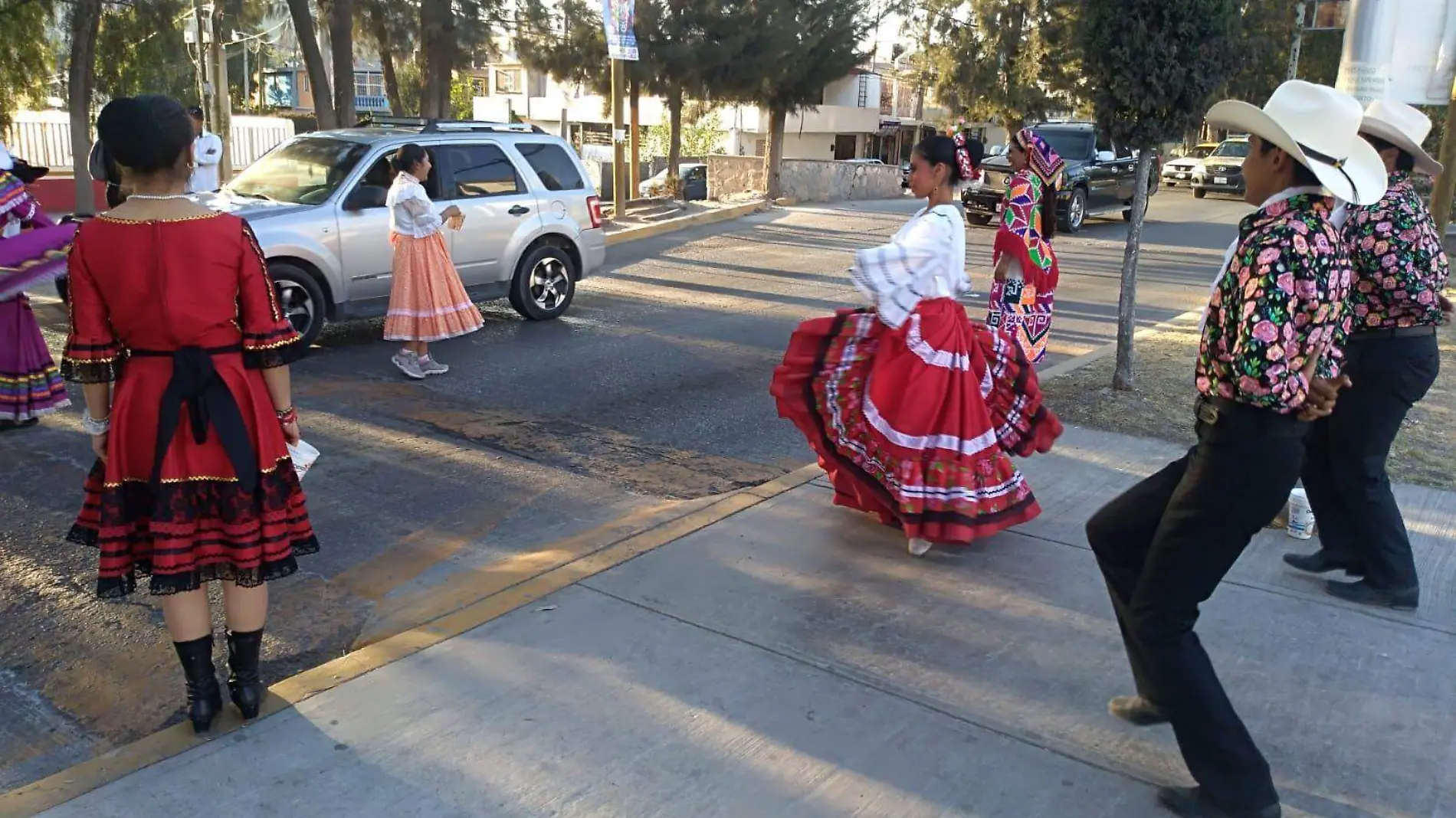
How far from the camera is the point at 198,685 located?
11.5 feet

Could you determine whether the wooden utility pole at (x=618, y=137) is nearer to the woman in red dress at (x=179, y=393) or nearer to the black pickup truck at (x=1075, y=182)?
the black pickup truck at (x=1075, y=182)

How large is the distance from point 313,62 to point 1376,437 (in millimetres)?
16358

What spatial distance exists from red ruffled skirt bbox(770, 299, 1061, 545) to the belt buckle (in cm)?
178

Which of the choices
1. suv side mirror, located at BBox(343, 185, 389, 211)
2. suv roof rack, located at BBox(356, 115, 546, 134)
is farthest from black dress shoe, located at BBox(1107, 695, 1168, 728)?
suv roof rack, located at BBox(356, 115, 546, 134)

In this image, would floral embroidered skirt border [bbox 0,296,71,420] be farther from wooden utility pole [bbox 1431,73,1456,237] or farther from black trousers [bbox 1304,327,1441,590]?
wooden utility pole [bbox 1431,73,1456,237]

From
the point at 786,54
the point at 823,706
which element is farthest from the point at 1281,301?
the point at 786,54

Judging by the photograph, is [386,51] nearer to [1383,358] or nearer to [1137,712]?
[1383,358]

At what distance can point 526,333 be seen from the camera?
34.6ft

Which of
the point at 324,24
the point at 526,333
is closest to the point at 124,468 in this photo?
the point at 526,333

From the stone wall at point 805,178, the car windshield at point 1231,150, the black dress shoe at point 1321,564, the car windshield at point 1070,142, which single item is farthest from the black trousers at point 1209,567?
the car windshield at point 1231,150

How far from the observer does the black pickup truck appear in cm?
2102

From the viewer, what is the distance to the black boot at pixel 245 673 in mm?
3568

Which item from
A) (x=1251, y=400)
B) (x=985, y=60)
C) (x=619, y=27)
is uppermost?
(x=985, y=60)

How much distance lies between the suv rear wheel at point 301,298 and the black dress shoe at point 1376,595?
7.38 meters
